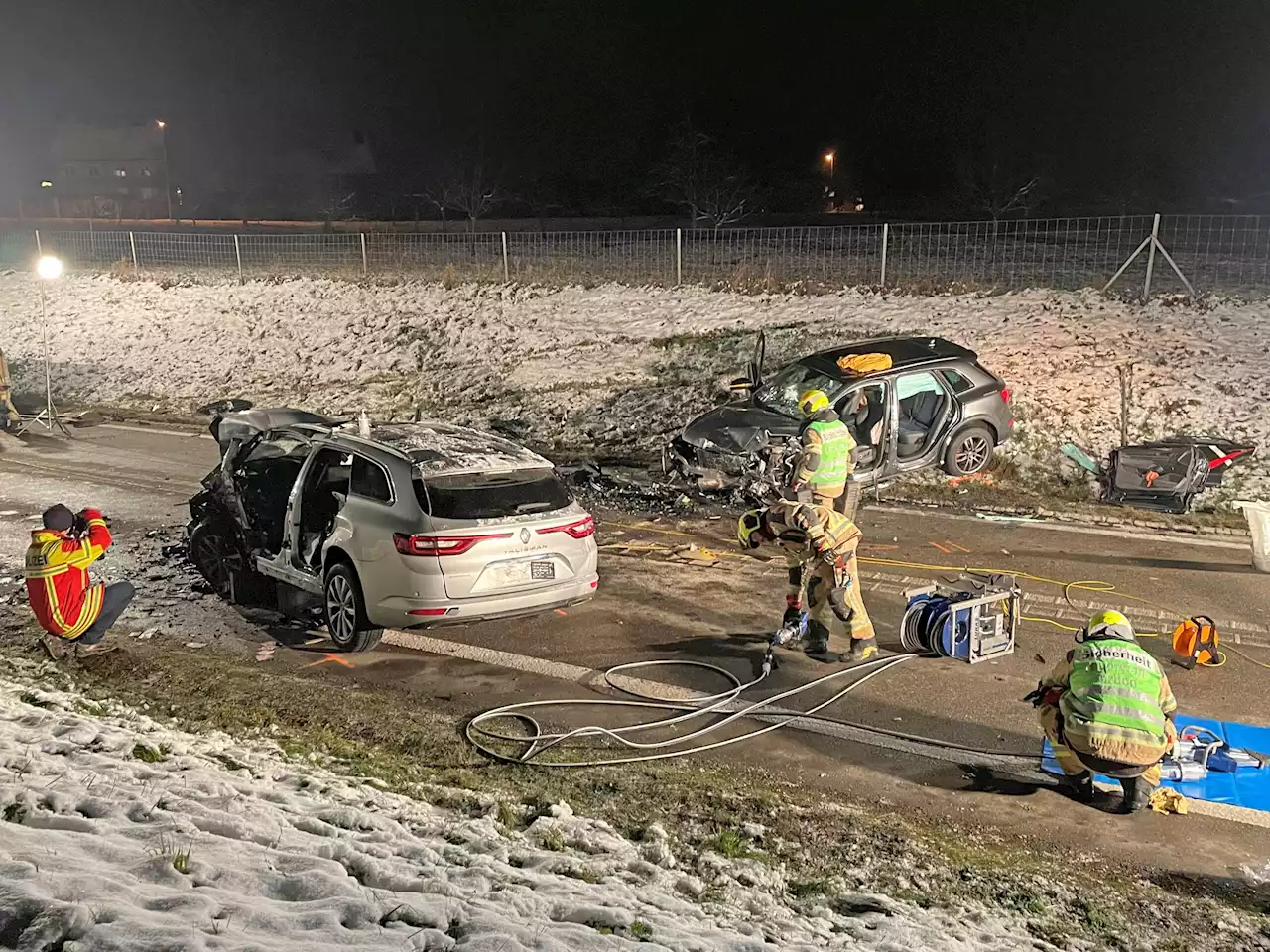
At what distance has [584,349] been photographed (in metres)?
18.0

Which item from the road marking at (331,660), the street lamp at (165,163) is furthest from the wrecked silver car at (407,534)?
the street lamp at (165,163)

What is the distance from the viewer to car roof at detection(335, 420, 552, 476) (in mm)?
7055

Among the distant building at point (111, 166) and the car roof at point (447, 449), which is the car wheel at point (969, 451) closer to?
the car roof at point (447, 449)

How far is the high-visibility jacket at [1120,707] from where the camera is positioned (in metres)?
4.78

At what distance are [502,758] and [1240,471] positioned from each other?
→ 402 inches

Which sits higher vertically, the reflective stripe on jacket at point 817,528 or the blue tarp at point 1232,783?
the reflective stripe on jacket at point 817,528

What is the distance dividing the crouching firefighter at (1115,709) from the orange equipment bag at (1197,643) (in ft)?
6.89

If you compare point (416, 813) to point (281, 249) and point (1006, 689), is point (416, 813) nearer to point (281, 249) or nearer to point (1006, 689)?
point (1006, 689)

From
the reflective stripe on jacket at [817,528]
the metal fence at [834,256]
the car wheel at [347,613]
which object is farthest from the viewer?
the metal fence at [834,256]

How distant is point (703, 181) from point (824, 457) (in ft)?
120

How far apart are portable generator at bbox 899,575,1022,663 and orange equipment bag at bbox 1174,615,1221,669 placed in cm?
108

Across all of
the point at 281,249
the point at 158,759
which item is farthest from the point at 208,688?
the point at 281,249

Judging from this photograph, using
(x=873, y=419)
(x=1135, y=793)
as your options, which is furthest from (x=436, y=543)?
(x=873, y=419)

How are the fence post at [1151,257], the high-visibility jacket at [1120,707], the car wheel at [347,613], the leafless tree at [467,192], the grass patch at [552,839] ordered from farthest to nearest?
the leafless tree at [467,192] < the fence post at [1151,257] < the car wheel at [347,613] < the high-visibility jacket at [1120,707] < the grass patch at [552,839]
